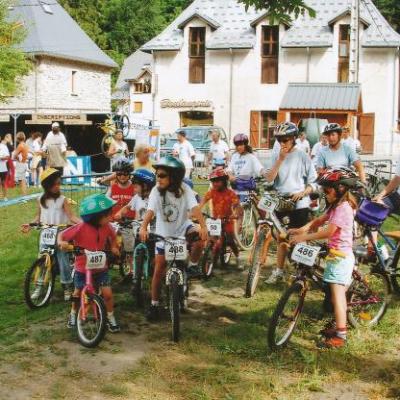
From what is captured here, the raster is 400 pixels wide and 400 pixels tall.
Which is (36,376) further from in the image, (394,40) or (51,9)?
(51,9)

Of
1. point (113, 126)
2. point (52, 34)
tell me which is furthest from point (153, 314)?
point (52, 34)

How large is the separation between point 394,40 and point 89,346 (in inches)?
1205

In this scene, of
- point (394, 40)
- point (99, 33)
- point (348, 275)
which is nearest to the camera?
point (348, 275)

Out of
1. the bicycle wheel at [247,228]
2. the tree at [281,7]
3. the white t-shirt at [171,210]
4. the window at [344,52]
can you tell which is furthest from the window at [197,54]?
the white t-shirt at [171,210]

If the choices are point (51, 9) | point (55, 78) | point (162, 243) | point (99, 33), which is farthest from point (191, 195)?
point (99, 33)

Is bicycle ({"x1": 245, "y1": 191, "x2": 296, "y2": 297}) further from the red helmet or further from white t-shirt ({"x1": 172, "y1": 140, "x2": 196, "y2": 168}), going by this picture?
white t-shirt ({"x1": 172, "y1": 140, "x2": 196, "y2": 168})

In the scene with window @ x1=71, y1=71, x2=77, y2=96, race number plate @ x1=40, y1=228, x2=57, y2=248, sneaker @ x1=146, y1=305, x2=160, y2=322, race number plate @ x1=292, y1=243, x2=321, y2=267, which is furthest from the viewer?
window @ x1=71, y1=71, x2=77, y2=96

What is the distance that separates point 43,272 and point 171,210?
175 centimetres

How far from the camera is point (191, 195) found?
6.59 meters

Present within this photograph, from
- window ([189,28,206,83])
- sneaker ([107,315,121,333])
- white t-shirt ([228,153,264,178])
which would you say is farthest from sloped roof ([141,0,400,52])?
sneaker ([107,315,121,333])

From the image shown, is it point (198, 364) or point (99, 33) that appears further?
point (99, 33)

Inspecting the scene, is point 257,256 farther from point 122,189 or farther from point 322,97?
point 322,97

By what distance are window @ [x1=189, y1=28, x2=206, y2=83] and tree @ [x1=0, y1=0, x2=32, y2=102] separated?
865 centimetres

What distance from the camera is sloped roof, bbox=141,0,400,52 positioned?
3356 centimetres
